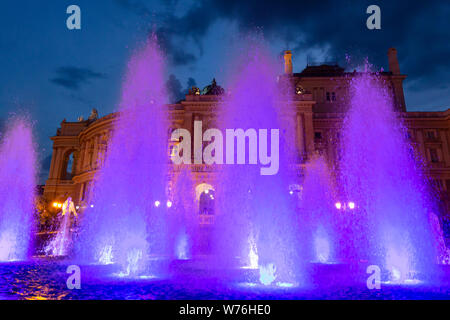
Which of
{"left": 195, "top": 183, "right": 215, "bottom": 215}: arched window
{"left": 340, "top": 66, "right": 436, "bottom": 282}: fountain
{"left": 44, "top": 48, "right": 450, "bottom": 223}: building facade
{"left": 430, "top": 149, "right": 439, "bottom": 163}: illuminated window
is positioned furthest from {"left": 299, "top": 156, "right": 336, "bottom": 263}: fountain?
{"left": 430, "top": 149, "right": 439, "bottom": 163}: illuminated window

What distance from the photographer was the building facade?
1491 inches

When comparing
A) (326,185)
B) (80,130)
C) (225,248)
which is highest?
(80,130)

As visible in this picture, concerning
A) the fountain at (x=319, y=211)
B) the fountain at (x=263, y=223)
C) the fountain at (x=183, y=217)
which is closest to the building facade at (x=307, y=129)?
the fountain at (x=183, y=217)

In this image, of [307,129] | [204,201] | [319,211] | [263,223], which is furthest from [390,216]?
[204,201]

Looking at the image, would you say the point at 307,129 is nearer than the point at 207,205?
Yes

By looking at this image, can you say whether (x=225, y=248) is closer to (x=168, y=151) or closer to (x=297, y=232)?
(x=297, y=232)

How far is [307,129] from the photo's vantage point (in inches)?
1483

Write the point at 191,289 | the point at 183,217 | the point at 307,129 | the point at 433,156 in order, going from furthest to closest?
the point at 433,156 → the point at 307,129 → the point at 183,217 → the point at 191,289

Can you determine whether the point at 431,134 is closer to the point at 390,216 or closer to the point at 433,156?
the point at 433,156

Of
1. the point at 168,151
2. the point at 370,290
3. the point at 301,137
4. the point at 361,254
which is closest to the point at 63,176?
the point at 168,151

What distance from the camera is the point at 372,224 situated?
11.0 m

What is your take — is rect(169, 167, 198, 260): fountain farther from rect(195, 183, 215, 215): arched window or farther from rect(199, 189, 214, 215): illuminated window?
rect(199, 189, 214, 215): illuminated window

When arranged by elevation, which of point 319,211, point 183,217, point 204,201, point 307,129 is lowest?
point 183,217

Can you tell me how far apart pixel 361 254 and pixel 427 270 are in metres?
5.66
